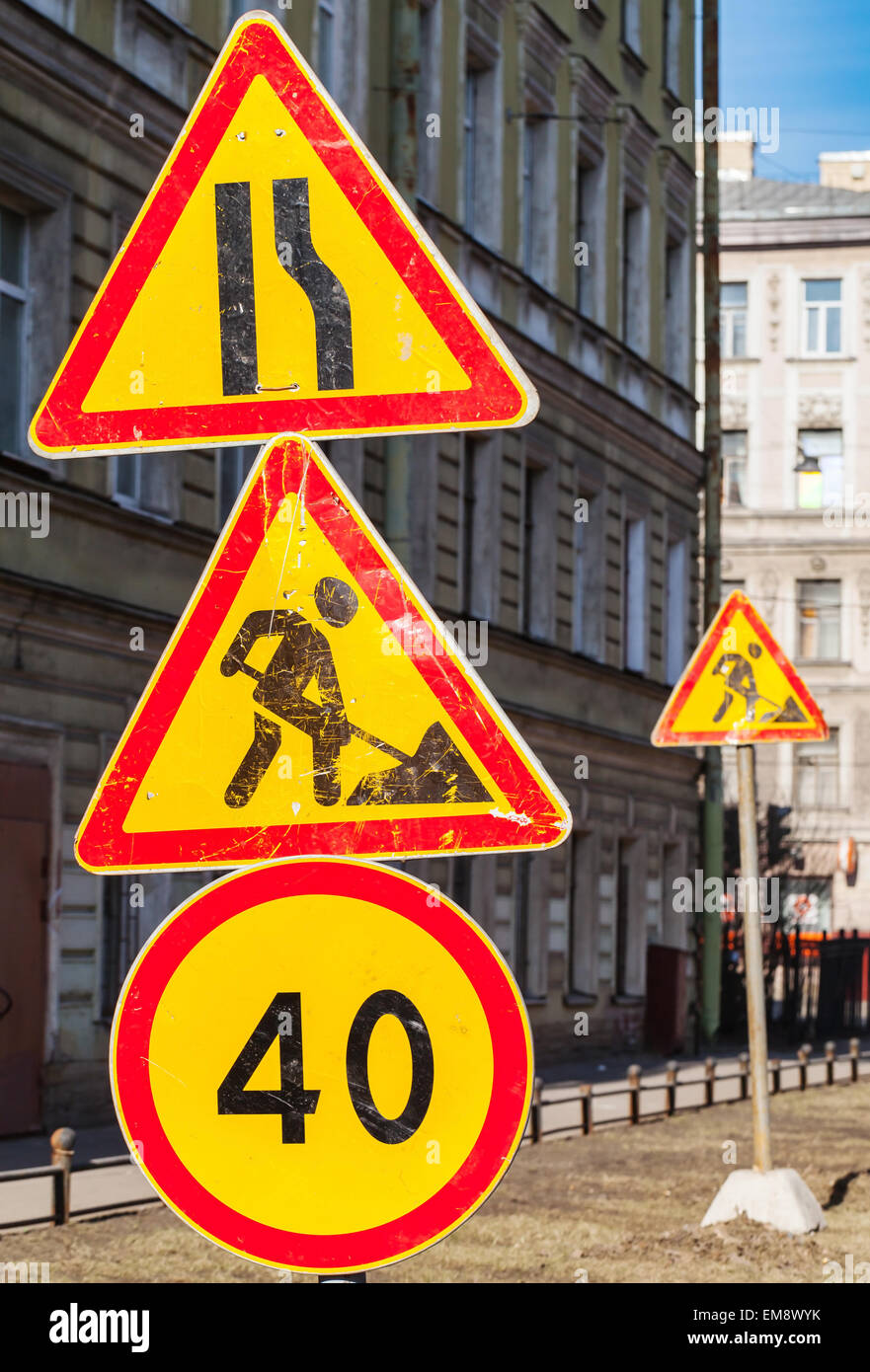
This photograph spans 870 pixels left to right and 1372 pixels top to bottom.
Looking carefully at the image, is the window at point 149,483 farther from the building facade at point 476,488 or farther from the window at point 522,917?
the window at point 522,917

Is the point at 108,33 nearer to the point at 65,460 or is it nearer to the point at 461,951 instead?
the point at 65,460

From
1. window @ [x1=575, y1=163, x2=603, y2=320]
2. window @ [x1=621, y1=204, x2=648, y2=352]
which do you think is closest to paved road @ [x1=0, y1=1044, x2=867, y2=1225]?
window @ [x1=575, y1=163, x2=603, y2=320]

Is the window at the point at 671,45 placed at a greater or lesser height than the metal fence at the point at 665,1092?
greater

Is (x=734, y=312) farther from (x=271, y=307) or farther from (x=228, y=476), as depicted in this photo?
(x=271, y=307)

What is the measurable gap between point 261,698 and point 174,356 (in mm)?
646

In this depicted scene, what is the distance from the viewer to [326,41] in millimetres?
19531

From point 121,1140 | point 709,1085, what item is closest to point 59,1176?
point 121,1140

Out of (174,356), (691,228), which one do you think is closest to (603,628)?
(691,228)

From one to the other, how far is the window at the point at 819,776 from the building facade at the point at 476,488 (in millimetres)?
19599

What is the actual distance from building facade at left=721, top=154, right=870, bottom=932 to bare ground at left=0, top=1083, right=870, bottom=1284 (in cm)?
3559

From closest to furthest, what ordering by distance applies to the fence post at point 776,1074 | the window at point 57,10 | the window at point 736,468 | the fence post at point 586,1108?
the window at point 57,10 < the fence post at point 586,1108 < the fence post at point 776,1074 < the window at point 736,468

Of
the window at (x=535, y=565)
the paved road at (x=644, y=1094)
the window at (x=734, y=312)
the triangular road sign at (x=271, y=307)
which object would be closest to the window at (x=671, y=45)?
the window at (x=535, y=565)

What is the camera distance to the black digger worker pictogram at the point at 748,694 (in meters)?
9.52

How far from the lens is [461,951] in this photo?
2.86m
